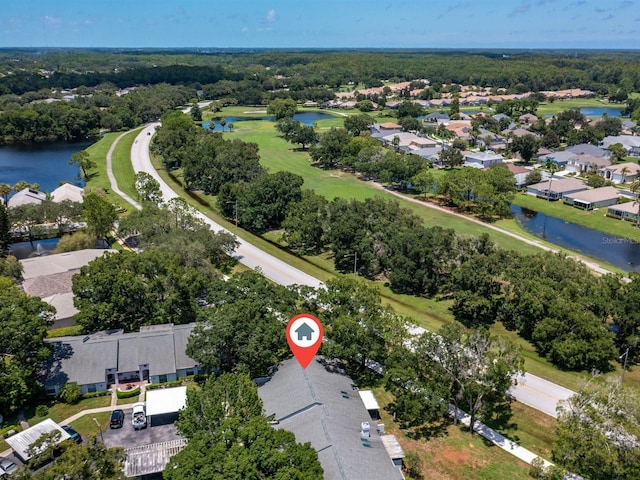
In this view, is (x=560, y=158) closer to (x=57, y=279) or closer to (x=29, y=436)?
(x=57, y=279)

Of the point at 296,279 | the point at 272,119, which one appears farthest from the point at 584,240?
the point at 272,119

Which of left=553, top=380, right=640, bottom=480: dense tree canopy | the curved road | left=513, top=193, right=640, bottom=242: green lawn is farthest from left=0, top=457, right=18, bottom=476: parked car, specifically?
left=513, top=193, right=640, bottom=242: green lawn

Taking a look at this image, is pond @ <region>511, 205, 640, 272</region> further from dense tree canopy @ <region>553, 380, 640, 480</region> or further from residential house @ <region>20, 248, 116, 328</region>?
residential house @ <region>20, 248, 116, 328</region>

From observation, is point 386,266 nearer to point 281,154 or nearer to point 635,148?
point 281,154

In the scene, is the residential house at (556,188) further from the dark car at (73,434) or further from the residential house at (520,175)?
the dark car at (73,434)

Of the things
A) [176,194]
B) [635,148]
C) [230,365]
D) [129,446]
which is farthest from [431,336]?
[635,148]

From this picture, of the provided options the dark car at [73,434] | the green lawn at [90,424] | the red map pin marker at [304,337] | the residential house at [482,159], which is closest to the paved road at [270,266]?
the red map pin marker at [304,337]
